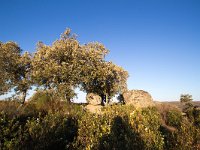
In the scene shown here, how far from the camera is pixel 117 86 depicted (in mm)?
43906

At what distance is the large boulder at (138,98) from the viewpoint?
35.7 metres

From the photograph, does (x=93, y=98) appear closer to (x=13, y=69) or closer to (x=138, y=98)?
(x=138, y=98)

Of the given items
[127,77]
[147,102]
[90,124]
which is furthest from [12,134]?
[127,77]

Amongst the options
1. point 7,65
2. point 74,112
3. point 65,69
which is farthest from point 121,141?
point 7,65

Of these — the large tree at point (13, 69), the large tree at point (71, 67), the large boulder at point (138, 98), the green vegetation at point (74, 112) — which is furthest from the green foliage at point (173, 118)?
the large tree at point (13, 69)

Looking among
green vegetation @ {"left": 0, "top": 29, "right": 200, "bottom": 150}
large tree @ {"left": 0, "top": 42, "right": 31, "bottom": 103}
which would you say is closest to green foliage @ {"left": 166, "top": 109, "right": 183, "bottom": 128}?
green vegetation @ {"left": 0, "top": 29, "right": 200, "bottom": 150}

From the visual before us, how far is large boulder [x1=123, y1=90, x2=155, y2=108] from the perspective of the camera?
35691 mm

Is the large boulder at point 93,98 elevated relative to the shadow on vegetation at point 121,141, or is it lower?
elevated

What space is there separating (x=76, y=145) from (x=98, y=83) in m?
33.8

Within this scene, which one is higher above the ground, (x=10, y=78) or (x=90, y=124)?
(x=10, y=78)

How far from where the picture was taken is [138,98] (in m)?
36.8

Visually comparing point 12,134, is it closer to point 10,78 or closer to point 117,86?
point 117,86

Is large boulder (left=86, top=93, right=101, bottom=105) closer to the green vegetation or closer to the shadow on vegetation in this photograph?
the green vegetation

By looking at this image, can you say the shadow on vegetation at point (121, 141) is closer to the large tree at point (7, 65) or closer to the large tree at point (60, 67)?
the large tree at point (60, 67)
